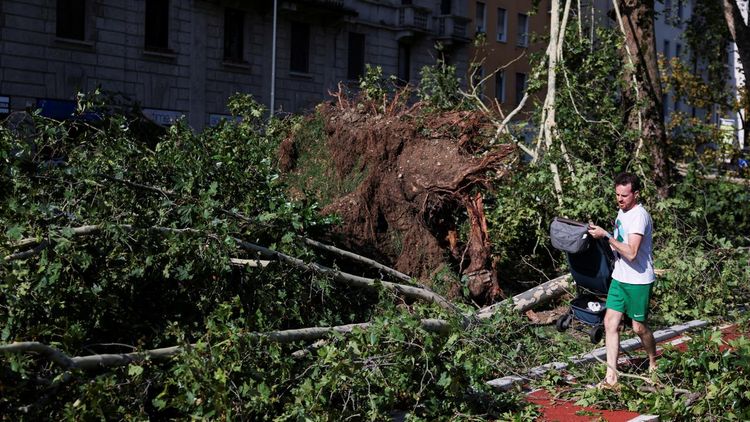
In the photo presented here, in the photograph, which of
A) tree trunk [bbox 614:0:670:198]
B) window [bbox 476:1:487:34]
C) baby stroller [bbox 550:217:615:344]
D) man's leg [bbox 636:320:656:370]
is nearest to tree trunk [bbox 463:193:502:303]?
baby stroller [bbox 550:217:615:344]

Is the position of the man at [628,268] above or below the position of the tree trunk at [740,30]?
below

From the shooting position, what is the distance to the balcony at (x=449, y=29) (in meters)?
41.1

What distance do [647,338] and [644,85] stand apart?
7.71 meters

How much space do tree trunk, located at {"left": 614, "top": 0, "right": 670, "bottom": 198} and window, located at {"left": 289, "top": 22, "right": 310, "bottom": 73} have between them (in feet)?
67.0

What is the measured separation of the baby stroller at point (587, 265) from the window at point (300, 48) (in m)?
26.5

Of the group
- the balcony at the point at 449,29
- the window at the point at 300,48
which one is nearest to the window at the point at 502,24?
the balcony at the point at 449,29

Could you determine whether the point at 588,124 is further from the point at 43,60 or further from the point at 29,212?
the point at 43,60

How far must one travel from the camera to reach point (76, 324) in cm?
618

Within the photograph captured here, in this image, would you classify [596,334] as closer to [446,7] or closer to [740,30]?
[740,30]

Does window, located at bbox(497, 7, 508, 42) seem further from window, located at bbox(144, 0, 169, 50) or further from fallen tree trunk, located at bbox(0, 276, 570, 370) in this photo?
fallen tree trunk, located at bbox(0, 276, 570, 370)

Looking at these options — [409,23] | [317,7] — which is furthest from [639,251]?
[409,23]

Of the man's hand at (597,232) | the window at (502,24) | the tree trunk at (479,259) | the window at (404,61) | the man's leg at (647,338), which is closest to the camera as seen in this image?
the man's hand at (597,232)

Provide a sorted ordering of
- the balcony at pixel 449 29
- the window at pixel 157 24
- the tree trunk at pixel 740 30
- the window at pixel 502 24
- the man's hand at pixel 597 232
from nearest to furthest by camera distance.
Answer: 1. the man's hand at pixel 597 232
2. the tree trunk at pixel 740 30
3. the window at pixel 157 24
4. the balcony at pixel 449 29
5. the window at pixel 502 24

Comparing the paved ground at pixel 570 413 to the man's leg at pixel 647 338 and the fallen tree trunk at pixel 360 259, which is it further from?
the fallen tree trunk at pixel 360 259
